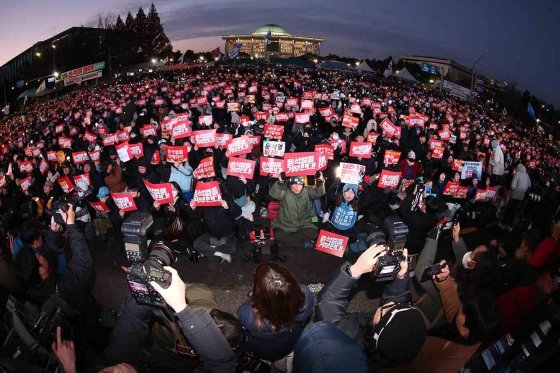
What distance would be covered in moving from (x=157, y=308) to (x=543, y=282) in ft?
12.3

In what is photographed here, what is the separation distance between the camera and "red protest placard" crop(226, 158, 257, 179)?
694 centimetres

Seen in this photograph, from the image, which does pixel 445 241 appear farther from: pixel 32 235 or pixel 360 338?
pixel 32 235

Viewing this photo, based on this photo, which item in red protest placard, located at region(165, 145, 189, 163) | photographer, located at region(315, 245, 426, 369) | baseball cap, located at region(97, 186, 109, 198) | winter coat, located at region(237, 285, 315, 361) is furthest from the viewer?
red protest placard, located at region(165, 145, 189, 163)

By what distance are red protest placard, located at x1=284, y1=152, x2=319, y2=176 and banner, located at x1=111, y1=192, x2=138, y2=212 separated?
2.96 meters

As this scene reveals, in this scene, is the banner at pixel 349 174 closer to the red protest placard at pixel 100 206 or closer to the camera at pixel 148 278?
the red protest placard at pixel 100 206

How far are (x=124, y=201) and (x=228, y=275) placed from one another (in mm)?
2386

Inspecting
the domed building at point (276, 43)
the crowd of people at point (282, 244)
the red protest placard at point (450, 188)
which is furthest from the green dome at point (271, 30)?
the red protest placard at point (450, 188)

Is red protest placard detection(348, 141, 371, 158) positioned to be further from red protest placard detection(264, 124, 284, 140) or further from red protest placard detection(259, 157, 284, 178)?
red protest placard detection(264, 124, 284, 140)

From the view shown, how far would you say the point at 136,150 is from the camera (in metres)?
9.40

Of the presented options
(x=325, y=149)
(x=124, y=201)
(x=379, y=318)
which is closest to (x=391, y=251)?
(x=379, y=318)

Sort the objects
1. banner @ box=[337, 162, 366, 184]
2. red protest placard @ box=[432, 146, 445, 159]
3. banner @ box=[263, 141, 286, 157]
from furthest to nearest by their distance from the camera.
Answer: red protest placard @ box=[432, 146, 445, 159]
banner @ box=[263, 141, 286, 157]
banner @ box=[337, 162, 366, 184]

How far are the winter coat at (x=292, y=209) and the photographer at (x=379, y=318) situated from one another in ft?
11.5

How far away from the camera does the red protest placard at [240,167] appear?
22.8 feet

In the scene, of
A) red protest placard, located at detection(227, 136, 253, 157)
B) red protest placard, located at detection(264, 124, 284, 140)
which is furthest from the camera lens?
red protest placard, located at detection(264, 124, 284, 140)
